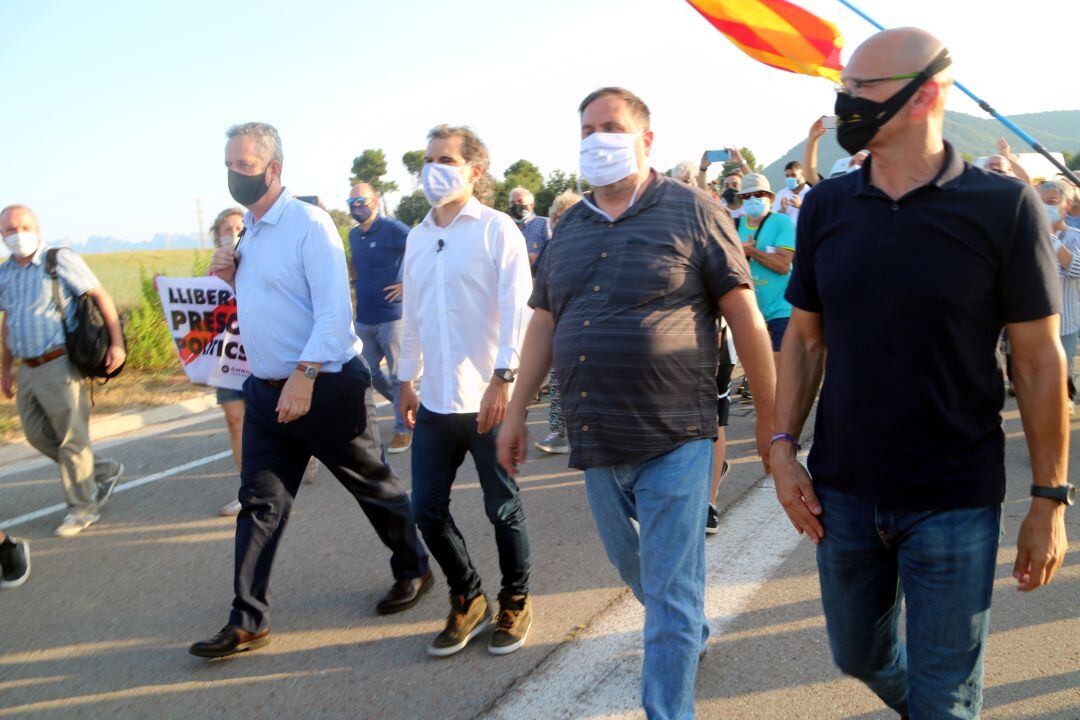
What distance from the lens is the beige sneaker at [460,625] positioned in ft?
11.9

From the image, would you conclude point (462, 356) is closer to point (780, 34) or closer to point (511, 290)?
point (511, 290)

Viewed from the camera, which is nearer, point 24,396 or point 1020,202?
point 1020,202

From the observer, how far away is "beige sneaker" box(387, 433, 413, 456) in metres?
7.25

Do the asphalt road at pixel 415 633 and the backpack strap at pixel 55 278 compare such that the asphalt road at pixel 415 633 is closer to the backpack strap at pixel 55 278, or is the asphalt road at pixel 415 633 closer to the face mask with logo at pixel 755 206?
the backpack strap at pixel 55 278

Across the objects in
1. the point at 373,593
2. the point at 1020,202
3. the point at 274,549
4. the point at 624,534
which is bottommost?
the point at 373,593

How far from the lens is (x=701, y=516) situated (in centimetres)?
276

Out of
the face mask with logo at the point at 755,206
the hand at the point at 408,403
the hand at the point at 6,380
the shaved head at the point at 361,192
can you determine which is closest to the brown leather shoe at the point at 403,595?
the hand at the point at 408,403

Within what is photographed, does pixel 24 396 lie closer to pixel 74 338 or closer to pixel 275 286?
pixel 74 338

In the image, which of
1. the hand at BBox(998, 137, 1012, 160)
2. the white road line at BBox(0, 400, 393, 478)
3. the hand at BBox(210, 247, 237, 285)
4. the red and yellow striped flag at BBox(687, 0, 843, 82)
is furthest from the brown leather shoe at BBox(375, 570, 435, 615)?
the hand at BBox(998, 137, 1012, 160)

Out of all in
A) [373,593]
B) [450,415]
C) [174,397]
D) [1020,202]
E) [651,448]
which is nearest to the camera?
[1020,202]

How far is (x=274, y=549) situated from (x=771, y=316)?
364 cm

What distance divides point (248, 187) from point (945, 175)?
2.79 meters

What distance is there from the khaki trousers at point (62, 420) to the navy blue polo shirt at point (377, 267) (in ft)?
7.70

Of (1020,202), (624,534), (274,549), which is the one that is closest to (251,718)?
(274,549)
